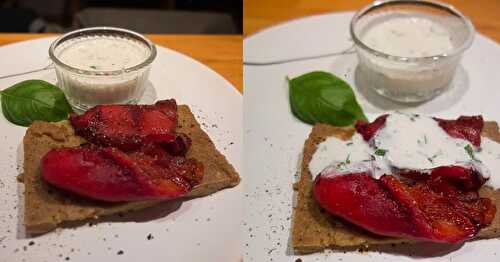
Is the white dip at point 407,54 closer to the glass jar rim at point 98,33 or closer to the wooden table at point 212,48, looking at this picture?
the wooden table at point 212,48

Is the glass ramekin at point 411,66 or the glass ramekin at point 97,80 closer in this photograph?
the glass ramekin at point 97,80

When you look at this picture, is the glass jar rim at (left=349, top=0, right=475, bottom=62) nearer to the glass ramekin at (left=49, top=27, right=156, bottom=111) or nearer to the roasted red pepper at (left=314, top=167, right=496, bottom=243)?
the roasted red pepper at (left=314, top=167, right=496, bottom=243)

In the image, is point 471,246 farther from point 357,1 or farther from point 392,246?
point 357,1

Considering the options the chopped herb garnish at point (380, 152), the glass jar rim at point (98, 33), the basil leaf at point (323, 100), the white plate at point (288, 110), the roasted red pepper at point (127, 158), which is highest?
the glass jar rim at point (98, 33)

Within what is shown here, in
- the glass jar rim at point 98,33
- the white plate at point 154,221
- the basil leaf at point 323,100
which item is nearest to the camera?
the white plate at point 154,221

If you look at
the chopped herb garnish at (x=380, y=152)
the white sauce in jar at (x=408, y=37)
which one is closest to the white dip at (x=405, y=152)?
the chopped herb garnish at (x=380, y=152)

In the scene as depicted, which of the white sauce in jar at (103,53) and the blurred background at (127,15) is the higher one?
the white sauce in jar at (103,53)

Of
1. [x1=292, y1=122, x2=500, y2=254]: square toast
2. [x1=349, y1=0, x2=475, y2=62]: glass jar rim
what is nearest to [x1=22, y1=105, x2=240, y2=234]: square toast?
[x1=292, y1=122, x2=500, y2=254]: square toast
